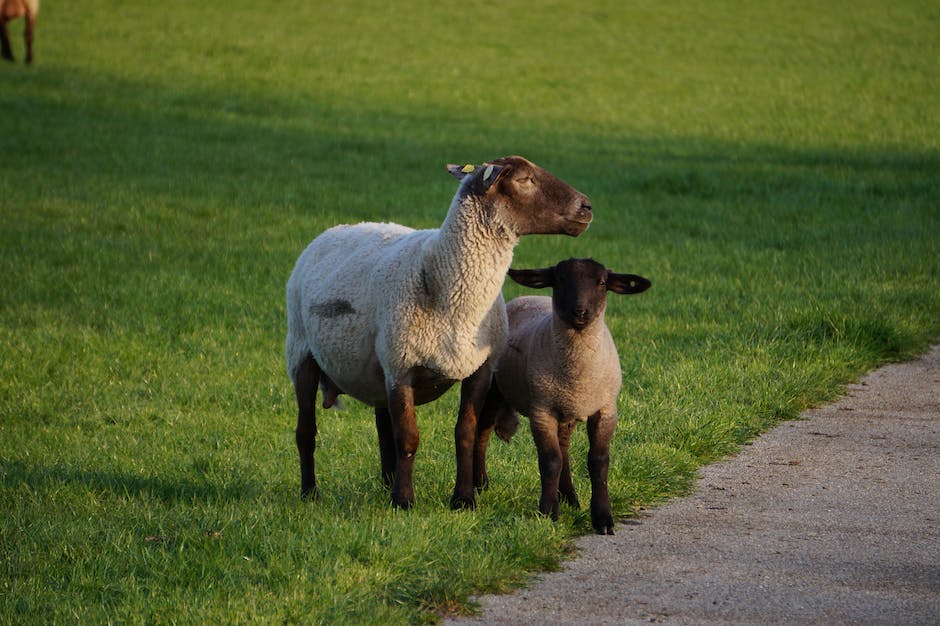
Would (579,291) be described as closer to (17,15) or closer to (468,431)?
(468,431)

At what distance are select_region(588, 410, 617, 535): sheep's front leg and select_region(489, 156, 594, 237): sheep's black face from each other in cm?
96

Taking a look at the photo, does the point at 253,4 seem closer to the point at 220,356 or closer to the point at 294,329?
the point at 220,356

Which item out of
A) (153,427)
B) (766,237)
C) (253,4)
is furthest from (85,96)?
(153,427)

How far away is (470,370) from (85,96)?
21.4 metres

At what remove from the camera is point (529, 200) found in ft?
21.3

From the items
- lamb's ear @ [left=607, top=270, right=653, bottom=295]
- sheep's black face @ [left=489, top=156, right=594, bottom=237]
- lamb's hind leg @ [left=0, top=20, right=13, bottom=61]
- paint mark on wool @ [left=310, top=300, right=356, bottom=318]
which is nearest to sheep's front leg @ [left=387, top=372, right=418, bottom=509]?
paint mark on wool @ [left=310, top=300, right=356, bottom=318]

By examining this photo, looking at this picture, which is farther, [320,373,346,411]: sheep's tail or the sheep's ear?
[320,373,346,411]: sheep's tail

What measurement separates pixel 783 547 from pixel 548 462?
3.89 ft

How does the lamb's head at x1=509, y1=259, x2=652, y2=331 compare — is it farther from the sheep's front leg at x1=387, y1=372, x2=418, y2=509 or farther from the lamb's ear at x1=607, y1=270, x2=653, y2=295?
the sheep's front leg at x1=387, y1=372, x2=418, y2=509

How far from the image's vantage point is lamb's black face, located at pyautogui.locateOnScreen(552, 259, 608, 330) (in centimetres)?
634

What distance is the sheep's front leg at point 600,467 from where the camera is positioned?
21.3ft

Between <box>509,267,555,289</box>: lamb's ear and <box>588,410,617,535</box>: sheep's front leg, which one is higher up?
<box>509,267,555,289</box>: lamb's ear

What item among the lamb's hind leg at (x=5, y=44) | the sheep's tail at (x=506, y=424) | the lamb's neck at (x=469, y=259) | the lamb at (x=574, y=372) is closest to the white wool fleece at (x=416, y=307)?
the lamb's neck at (x=469, y=259)

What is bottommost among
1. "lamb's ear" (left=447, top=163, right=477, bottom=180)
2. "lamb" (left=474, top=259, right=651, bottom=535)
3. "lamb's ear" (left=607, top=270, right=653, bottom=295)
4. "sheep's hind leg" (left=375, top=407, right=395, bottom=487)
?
"sheep's hind leg" (left=375, top=407, right=395, bottom=487)
